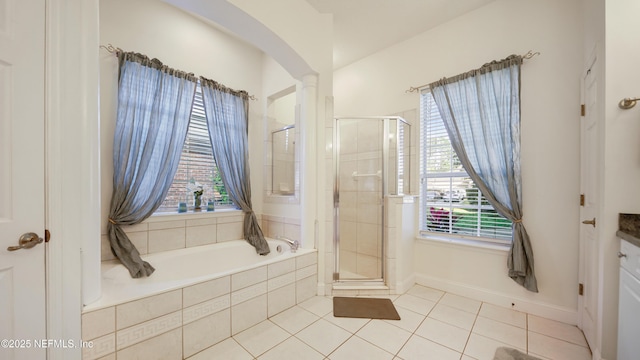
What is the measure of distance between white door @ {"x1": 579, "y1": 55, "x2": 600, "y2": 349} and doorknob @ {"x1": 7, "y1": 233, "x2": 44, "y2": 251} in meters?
3.12

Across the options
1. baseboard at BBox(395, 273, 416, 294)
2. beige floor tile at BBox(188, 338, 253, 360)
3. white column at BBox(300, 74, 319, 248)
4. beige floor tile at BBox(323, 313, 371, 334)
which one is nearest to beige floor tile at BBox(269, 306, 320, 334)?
beige floor tile at BBox(323, 313, 371, 334)

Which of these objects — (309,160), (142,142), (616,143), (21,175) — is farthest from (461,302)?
(142,142)

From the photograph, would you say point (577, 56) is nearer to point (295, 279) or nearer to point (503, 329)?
point (503, 329)

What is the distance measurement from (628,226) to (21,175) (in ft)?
10.0

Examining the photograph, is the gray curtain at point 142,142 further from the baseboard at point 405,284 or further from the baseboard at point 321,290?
the baseboard at point 405,284

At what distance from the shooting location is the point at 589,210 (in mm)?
1651

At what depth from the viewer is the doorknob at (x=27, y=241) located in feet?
3.35

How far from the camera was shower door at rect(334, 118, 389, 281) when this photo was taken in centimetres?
267

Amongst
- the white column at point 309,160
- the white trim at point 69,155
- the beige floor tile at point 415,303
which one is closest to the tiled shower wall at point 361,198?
the beige floor tile at point 415,303

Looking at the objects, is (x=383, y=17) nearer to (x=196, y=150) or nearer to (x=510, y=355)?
(x=196, y=150)

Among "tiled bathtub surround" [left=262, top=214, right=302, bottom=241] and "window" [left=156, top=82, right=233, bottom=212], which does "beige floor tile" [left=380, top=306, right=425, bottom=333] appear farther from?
"window" [left=156, top=82, right=233, bottom=212]

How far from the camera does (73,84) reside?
1199mm

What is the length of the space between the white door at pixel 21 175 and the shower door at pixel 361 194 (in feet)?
6.96

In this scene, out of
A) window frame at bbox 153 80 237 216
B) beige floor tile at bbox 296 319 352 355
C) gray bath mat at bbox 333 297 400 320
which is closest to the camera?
beige floor tile at bbox 296 319 352 355
